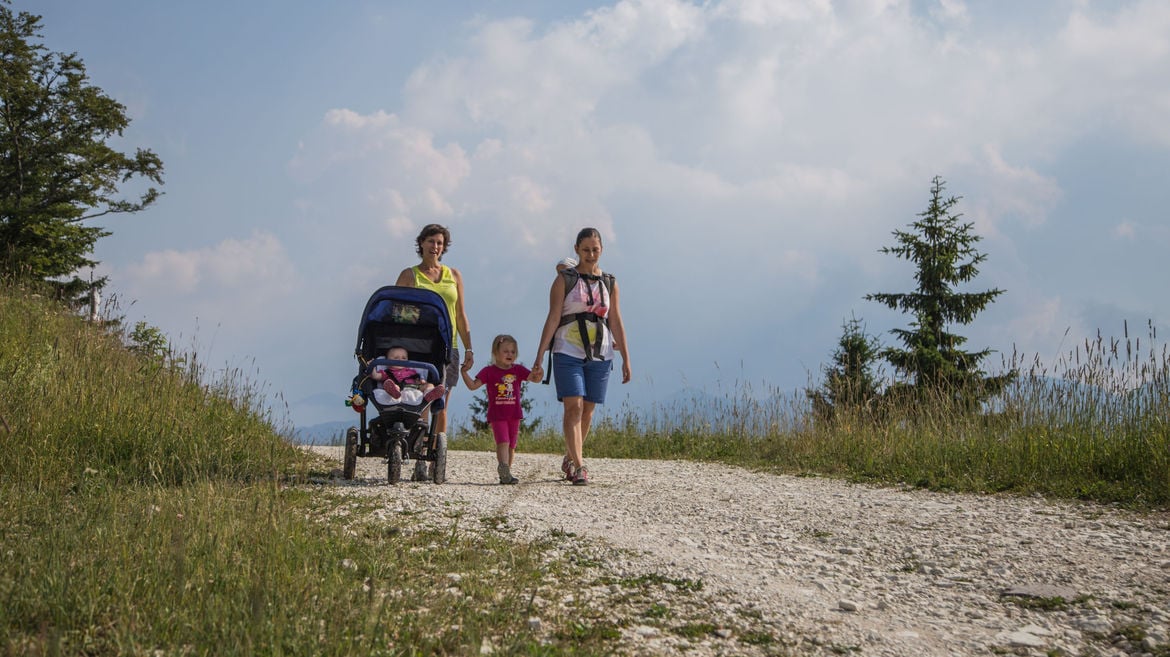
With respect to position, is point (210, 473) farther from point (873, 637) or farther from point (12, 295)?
point (12, 295)

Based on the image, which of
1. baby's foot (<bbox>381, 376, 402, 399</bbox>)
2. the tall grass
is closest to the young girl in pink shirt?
baby's foot (<bbox>381, 376, 402, 399</bbox>)

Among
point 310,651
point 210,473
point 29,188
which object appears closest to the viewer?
point 310,651

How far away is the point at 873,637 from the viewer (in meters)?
3.71

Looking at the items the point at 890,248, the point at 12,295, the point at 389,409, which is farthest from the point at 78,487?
the point at 890,248

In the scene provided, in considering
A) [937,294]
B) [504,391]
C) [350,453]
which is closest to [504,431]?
[504,391]

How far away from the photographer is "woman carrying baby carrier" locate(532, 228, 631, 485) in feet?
27.0

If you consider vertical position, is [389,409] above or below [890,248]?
A: below

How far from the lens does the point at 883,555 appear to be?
5.34m

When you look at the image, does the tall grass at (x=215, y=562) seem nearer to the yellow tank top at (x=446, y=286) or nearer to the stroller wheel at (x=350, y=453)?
the stroller wheel at (x=350, y=453)

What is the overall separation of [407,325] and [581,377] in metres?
1.79

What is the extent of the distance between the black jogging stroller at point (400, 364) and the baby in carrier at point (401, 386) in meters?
0.04

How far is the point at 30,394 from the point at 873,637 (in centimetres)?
773

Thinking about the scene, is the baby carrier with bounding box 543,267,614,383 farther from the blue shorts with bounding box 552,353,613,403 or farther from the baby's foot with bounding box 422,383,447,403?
the baby's foot with bounding box 422,383,447,403

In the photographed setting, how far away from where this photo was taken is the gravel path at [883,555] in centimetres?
385
